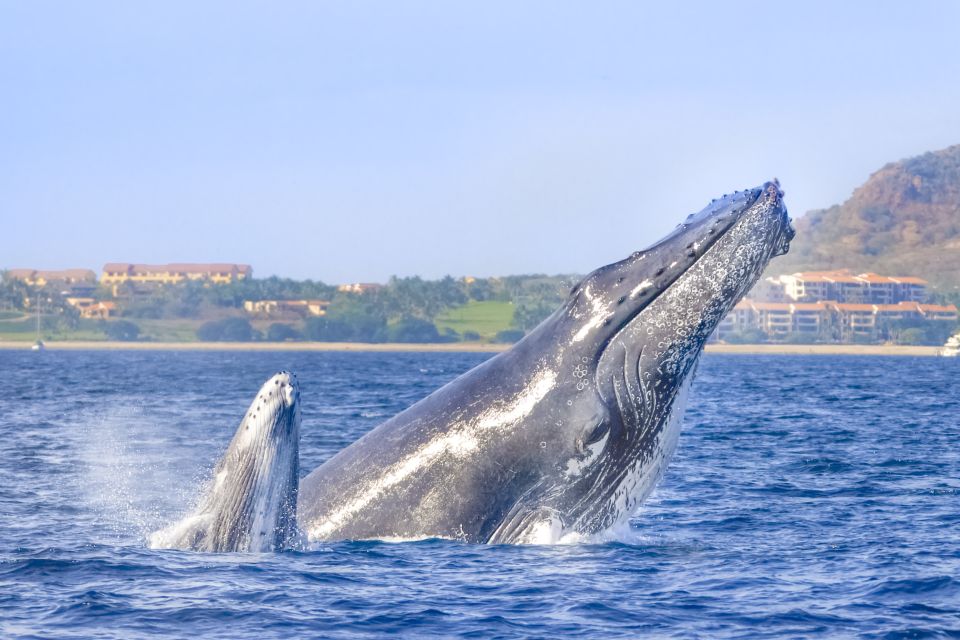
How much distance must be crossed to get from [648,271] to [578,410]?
1255 millimetres

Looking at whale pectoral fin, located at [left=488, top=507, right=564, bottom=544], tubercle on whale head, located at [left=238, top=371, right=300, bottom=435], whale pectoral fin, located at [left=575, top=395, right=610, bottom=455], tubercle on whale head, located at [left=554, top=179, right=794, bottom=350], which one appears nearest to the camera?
tubercle on whale head, located at [left=238, top=371, right=300, bottom=435]

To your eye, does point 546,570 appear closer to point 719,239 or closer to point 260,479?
point 260,479

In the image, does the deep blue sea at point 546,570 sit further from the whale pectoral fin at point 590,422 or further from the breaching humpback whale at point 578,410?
the whale pectoral fin at point 590,422

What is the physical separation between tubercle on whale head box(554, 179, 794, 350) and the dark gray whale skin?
0.4 inches

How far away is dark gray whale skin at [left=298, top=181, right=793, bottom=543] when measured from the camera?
36.4 ft

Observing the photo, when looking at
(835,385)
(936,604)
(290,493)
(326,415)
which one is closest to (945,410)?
(326,415)

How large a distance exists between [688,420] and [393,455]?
28.2m

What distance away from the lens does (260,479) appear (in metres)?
10.5

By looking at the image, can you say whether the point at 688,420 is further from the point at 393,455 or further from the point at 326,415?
the point at 393,455

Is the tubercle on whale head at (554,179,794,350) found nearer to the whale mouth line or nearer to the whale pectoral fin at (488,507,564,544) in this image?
the whale mouth line

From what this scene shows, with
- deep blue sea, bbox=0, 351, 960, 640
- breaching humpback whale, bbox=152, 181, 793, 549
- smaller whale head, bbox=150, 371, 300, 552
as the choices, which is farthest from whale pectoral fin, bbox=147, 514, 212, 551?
breaching humpback whale, bbox=152, 181, 793, 549

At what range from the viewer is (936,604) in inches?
463

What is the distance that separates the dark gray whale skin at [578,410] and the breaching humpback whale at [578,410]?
1cm

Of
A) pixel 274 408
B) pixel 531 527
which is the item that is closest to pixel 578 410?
pixel 531 527
